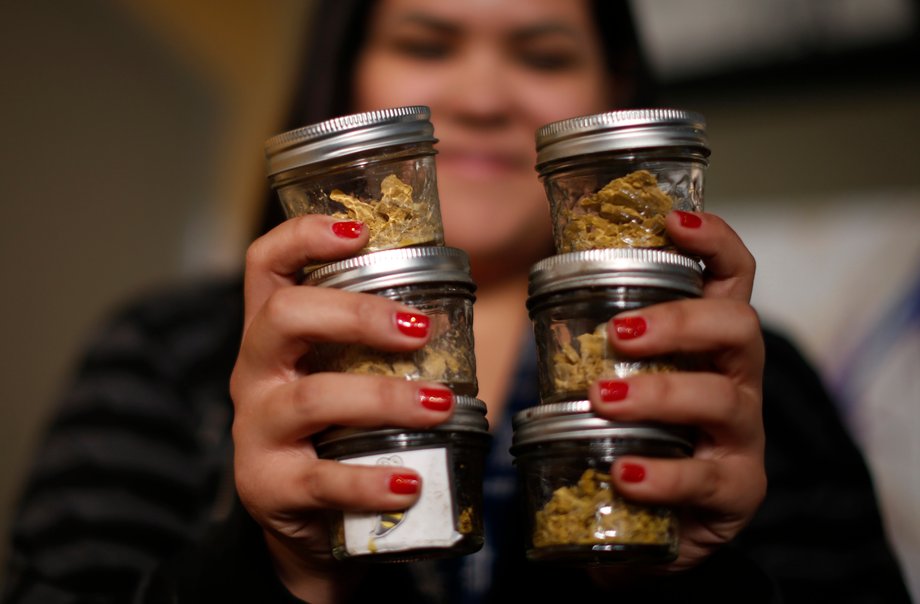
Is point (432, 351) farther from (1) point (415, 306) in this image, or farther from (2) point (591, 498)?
(2) point (591, 498)

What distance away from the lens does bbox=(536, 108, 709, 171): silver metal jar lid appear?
1.74 feet

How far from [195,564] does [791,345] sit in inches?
31.4

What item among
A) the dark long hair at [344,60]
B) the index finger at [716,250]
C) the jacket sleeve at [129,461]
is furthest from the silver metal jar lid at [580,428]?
the dark long hair at [344,60]

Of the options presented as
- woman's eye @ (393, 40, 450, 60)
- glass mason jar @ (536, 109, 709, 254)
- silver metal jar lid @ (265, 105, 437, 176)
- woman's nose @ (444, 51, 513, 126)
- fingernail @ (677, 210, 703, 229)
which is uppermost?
woman's eye @ (393, 40, 450, 60)

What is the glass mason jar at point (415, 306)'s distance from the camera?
507 mm

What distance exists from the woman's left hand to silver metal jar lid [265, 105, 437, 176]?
0.20m

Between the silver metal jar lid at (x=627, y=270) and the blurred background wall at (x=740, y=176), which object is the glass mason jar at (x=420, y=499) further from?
the blurred background wall at (x=740, y=176)

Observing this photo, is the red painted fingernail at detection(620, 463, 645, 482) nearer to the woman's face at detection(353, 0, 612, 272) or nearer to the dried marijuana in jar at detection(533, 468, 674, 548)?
the dried marijuana in jar at detection(533, 468, 674, 548)

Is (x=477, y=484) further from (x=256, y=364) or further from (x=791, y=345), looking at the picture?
(x=791, y=345)

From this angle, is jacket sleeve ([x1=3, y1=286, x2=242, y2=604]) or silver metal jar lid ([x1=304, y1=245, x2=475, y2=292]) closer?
silver metal jar lid ([x1=304, y1=245, x2=475, y2=292])

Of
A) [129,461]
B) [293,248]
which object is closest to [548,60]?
[293,248]

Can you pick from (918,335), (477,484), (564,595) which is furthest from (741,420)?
(918,335)

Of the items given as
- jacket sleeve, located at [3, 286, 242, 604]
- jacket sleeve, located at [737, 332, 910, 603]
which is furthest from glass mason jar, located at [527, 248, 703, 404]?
jacket sleeve, located at [3, 286, 242, 604]

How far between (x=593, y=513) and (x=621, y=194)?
0.21 m
